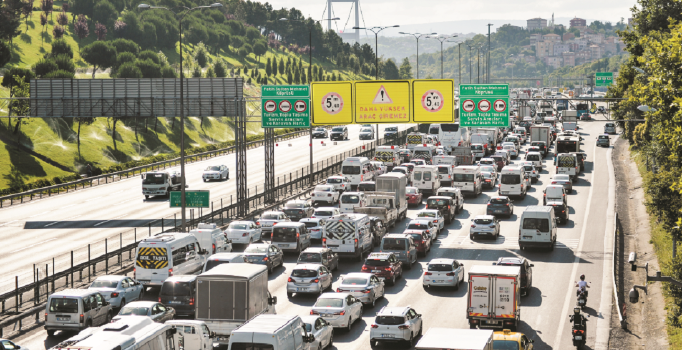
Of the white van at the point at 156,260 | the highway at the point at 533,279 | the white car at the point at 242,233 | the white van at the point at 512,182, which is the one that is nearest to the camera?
the highway at the point at 533,279

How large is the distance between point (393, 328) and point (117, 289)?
38.5ft

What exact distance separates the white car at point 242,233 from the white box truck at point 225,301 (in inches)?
694

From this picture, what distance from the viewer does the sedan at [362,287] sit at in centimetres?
3145

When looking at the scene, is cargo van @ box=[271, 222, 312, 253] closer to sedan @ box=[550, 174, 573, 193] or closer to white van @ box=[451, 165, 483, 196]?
white van @ box=[451, 165, 483, 196]

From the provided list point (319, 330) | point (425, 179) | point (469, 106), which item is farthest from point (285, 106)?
point (319, 330)

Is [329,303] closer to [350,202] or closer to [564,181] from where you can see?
[350,202]

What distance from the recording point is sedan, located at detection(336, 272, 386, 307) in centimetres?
3145

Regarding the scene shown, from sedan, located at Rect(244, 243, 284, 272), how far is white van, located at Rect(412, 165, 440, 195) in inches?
933

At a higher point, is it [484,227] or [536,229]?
[536,229]

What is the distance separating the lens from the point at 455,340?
19.6 metres

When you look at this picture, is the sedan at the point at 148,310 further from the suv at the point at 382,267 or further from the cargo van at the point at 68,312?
the suv at the point at 382,267

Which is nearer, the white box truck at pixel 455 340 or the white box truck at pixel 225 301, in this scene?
the white box truck at pixel 455 340

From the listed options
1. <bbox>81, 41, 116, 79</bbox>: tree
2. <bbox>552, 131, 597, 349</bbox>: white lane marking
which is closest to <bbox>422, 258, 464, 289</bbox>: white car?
<bbox>552, 131, 597, 349</bbox>: white lane marking

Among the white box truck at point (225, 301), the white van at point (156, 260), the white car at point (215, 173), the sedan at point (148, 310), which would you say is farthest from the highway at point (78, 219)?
the white box truck at point (225, 301)
